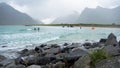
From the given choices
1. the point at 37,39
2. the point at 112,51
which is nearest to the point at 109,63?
the point at 112,51

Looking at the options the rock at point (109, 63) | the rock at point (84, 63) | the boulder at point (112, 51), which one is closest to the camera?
the rock at point (109, 63)

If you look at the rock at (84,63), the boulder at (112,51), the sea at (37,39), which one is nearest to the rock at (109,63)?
the rock at (84,63)

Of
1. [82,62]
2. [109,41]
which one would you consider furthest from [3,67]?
[109,41]

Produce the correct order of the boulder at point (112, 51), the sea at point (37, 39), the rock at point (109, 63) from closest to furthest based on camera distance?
the rock at point (109, 63), the boulder at point (112, 51), the sea at point (37, 39)

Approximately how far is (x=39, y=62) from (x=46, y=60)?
16.3 inches

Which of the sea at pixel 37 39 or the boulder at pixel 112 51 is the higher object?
the boulder at pixel 112 51

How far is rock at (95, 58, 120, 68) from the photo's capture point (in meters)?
8.77

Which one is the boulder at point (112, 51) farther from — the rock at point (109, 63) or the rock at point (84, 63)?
the rock at point (109, 63)

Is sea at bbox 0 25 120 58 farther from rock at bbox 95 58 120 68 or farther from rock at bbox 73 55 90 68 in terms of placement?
rock at bbox 95 58 120 68

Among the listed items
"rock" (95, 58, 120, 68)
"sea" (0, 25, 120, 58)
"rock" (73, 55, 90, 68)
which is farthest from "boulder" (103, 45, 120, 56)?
"sea" (0, 25, 120, 58)

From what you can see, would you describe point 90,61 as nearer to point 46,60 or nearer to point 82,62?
point 82,62

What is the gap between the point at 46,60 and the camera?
14062mm

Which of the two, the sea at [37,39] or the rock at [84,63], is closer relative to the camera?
the rock at [84,63]

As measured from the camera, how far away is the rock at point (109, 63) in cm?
877
